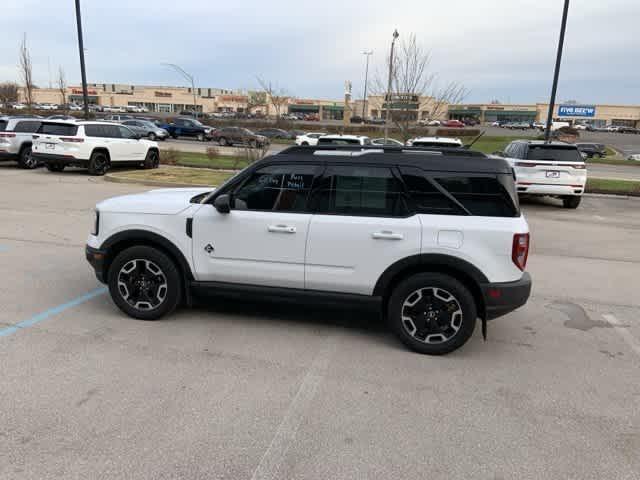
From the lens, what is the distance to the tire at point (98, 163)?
16283mm

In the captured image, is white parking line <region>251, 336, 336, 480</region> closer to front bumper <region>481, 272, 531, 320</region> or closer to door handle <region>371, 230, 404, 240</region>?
door handle <region>371, 230, 404, 240</region>

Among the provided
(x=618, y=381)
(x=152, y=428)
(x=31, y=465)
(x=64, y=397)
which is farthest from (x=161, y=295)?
(x=618, y=381)

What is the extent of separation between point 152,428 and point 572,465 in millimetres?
2557

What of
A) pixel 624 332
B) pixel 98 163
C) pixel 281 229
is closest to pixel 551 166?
pixel 624 332

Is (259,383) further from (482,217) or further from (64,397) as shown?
(482,217)

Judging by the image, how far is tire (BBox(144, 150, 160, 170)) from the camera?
18.2 meters

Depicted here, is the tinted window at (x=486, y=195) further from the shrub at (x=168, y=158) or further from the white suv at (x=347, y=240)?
the shrub at (x=168, y=158)

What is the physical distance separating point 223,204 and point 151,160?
15.3m

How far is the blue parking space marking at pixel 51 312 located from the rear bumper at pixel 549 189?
1071 cm

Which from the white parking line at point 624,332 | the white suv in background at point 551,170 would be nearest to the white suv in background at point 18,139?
the white suv in background at point 551,170

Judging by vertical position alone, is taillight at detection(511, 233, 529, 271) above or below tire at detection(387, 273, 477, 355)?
above

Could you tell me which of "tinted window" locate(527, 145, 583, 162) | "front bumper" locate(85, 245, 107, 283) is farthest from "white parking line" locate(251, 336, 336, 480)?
"tinted window" locate(527, 145, 583, 162)

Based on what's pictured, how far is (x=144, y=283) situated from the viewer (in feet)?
15.8

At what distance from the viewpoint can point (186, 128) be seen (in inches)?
1654
